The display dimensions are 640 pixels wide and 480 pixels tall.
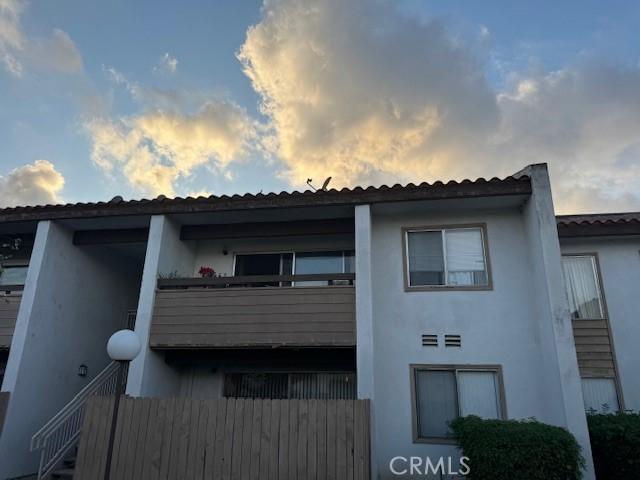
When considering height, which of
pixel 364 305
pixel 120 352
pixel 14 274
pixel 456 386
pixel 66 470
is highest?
pixel 14 274

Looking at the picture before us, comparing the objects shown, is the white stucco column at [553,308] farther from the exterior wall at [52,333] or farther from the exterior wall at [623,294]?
the exterior wall at [52,333]

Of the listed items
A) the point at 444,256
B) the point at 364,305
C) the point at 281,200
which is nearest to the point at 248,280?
the point at 281,200

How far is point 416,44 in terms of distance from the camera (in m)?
11.9

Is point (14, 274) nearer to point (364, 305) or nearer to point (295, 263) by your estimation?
point (295, 263)

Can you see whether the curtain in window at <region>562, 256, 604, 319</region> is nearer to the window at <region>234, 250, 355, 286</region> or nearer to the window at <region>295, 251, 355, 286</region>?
the window at <region>295, 251, 355, 286</region>

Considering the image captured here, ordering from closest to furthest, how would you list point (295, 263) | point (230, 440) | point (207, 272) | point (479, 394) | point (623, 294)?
1. point (230, 440)
2. point (479, 394)
3. point (623, 294)
4. point (207, 272)
5. point (295, 263)

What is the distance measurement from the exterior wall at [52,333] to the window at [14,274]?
1814 mm

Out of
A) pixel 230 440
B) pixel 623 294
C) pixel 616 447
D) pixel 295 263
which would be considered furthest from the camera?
pixel 295 263

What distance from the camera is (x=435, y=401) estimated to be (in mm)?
8555

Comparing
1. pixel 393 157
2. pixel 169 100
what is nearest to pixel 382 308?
pixel 393 157

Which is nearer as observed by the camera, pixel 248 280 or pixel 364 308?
pixel 364 308

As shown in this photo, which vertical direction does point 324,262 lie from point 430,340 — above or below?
above

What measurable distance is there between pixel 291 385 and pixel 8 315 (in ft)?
21.4

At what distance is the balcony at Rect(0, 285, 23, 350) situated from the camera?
964 centimetres
